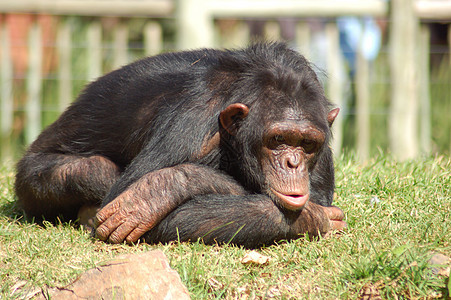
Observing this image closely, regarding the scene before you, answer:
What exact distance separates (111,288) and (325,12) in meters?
6.32

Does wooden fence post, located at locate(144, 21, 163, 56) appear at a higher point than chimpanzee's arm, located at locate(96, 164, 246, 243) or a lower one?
higher

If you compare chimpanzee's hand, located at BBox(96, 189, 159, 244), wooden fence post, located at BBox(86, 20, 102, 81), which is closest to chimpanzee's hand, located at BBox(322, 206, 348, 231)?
chimpanzee's hand, located at BBox(96, 189, 159, 244)

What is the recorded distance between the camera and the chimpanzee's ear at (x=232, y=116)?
13.8 ft

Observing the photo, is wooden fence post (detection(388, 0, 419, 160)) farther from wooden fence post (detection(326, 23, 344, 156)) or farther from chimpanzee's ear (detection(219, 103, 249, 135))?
chimpanzee's ear (detection(219, 103, 249, 135))

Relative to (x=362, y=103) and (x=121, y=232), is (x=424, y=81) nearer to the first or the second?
(x=362, y=103)

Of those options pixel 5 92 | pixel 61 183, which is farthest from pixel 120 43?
pixel 61 183

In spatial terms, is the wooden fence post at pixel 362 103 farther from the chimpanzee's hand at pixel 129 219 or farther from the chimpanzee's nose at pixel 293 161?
the chimpanzee's hand at pixel 129 219

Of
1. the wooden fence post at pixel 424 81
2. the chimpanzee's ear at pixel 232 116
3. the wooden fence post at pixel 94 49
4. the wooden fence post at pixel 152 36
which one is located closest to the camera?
the chimpanzee's ear at pixel 232 116

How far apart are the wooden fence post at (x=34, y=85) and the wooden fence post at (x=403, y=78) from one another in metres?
5.40

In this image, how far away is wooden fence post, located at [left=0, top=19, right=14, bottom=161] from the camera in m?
8.39

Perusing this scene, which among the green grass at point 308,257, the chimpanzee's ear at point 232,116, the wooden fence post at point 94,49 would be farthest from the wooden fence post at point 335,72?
the chimpanzee's ear at point 232,116

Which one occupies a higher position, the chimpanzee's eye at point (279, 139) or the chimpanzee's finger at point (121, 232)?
the chimpanzee's eye at point (279, 139)

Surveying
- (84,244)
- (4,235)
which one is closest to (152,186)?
(84,244)

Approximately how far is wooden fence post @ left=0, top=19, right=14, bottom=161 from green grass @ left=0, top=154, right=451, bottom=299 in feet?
13.3
